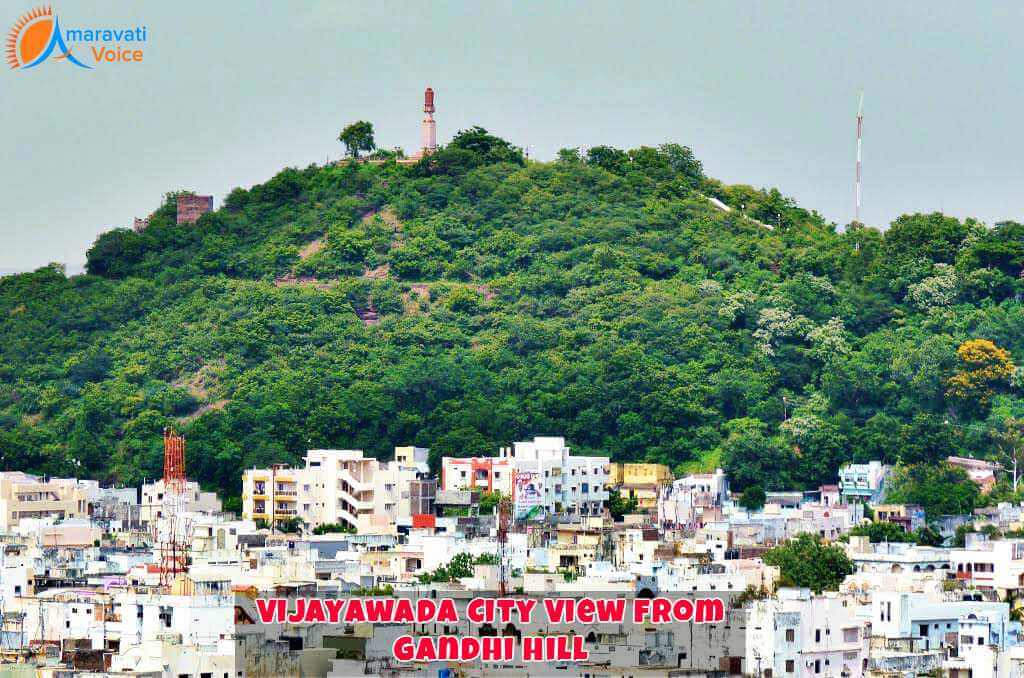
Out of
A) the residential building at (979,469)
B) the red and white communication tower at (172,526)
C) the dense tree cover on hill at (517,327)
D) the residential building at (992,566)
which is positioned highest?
the dense tree cover on hill at (517,327)

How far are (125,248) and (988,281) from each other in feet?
89.1

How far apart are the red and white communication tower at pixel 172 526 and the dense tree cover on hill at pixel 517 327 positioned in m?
17.1

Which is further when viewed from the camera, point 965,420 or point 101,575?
point 965,420

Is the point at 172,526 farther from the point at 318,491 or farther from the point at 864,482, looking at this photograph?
the point at 864,482

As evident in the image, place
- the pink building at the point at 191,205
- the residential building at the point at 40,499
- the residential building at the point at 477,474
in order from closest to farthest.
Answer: the residential building at the point at 40,499
the residential building at the point at 477,474
the pink building at the point at 191,205

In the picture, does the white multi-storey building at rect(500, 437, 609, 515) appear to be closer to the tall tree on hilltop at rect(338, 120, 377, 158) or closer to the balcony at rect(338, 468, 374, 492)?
the balcony at rect(338, 468, 374, 492)

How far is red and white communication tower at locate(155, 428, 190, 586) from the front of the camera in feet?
133

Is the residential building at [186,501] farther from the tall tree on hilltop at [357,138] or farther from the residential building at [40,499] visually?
the tall tree on hilltop at [357,138]

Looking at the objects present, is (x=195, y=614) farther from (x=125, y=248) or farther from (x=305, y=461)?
(x=125, y=248)

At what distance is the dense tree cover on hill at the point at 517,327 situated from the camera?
72.8 meters

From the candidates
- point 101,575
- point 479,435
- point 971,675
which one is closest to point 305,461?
point 479,435

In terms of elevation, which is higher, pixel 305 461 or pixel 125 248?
pixel 125 248

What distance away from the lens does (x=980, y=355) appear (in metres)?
76.2

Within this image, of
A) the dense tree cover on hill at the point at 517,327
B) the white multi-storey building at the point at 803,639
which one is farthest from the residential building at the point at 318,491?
the white multi-storey building at the point at 803,639
